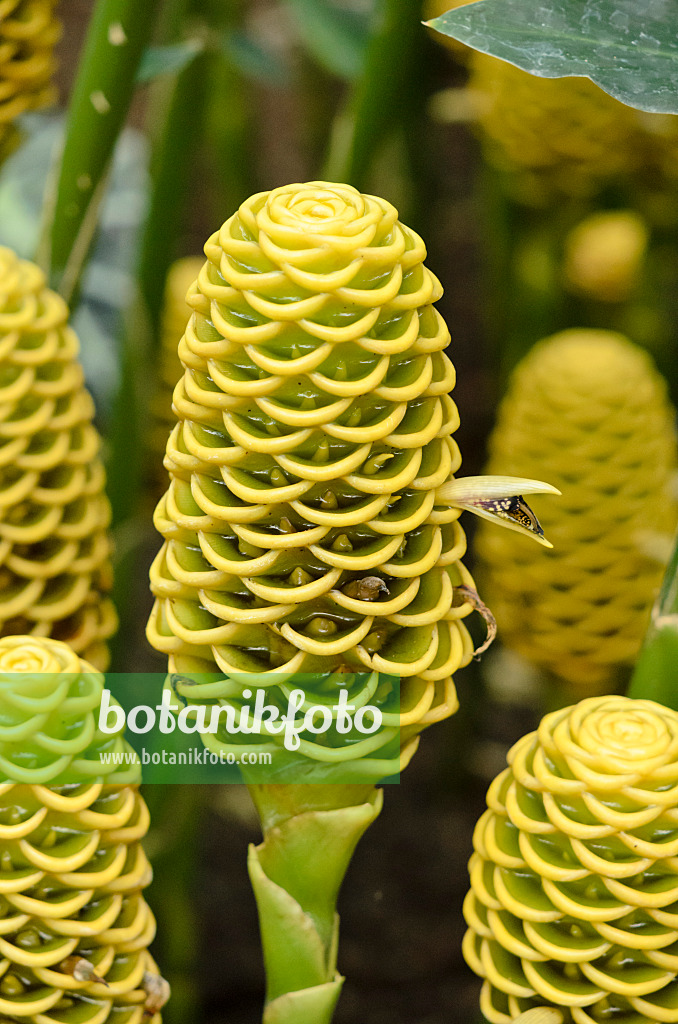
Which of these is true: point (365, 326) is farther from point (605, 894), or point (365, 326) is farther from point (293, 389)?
point (605, 894)

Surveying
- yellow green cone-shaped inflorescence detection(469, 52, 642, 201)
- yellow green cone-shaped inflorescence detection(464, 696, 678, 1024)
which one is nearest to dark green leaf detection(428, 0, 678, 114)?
yellow green cone-shaped inflorescence detection(464, 696, 678, 1024)

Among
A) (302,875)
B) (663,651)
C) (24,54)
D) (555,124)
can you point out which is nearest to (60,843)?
(302,875)

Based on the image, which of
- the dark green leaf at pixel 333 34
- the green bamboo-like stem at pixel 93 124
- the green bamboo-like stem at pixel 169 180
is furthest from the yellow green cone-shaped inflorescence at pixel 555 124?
the green bamboo-like stem at pixel 93 124

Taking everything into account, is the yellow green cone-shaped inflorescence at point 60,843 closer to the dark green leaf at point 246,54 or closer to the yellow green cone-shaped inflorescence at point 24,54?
the yellow green cone-shaped inflorescence at point 24,54

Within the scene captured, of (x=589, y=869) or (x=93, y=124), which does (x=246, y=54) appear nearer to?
(x=93, y=124)

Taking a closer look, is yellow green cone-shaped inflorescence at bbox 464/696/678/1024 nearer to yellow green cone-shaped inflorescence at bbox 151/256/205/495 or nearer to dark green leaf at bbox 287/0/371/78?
yellow green cone-shaped inflorescence at bbox 151/256/205/495

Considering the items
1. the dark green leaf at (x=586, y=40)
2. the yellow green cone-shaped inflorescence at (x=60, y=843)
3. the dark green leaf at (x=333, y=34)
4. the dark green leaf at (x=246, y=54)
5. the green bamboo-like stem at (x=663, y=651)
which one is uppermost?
the dark green leaf at (x=586, y=40)
